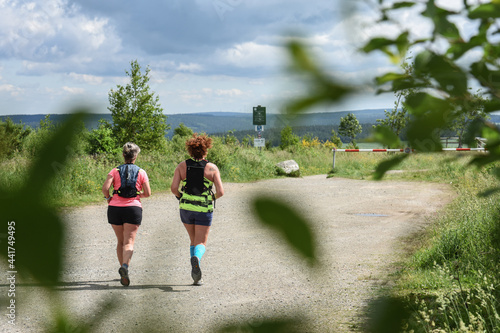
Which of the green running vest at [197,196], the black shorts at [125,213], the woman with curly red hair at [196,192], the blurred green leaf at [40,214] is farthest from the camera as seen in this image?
the black shorts at [125,213]

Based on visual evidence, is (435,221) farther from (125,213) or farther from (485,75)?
(485,75)

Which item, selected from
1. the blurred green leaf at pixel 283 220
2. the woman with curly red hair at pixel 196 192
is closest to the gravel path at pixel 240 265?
the blurred green leaf at pixel 283 220

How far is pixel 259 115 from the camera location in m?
0.30

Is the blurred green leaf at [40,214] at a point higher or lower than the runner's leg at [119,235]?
higher

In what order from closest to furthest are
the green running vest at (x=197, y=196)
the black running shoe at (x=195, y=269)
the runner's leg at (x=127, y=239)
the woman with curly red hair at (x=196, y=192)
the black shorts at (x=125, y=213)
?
1. the woman with curly red hair at (x=196, y=192)
2. the green running vest at (x=197, y=196)
3. the black shorts at (x=125, y=213)
4. the runner's leg at (x=127, y=239)
5. the black running shoe at (x=195, y=269)

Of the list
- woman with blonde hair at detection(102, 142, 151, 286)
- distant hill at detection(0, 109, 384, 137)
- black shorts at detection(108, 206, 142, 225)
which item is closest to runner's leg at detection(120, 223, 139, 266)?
woman with blonde hair at detection(102, 142, 151, 286)

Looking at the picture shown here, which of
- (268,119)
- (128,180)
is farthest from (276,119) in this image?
(128,180)

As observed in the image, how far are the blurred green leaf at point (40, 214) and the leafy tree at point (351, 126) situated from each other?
0.57ft

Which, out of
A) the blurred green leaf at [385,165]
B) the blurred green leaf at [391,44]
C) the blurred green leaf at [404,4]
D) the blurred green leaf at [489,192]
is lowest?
the blurred green leaf at [489,192]

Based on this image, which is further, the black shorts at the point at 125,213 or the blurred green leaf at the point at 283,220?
the black shorts at the point at 125,213

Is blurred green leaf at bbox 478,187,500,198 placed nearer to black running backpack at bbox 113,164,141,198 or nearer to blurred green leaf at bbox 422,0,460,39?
blurred green leaf at bbox 422,0,460,39

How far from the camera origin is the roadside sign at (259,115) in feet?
0.96

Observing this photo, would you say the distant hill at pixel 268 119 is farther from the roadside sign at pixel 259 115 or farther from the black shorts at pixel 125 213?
the black shorts at pixel 125 213

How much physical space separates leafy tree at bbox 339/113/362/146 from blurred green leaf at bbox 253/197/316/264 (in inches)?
2.7
